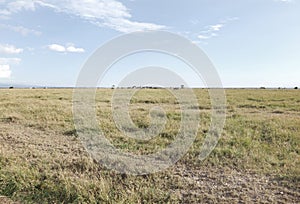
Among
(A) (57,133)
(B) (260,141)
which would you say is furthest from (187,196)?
(A) (57,133)

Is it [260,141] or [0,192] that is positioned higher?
[260,141]

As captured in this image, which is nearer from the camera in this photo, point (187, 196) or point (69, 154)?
point (187, 196)

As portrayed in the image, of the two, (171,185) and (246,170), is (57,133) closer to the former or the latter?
(171,185)

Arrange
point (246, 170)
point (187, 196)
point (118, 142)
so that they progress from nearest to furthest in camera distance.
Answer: point (187, 196)
point (246, 170)
point (118, 142)

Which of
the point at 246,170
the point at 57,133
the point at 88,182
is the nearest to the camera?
the point at 88,182

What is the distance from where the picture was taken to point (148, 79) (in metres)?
9.18

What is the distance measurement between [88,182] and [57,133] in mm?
5058

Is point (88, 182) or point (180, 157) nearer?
point (88, 182)

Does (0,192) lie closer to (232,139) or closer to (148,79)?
(148,79)

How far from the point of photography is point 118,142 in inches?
342

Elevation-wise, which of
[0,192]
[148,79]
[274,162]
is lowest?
[0,192]

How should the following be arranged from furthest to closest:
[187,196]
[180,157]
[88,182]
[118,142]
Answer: [118,142] < [180,157] < [88,182] < [187,196]

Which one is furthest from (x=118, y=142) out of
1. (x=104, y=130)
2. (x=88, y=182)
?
(x=88, y=182)

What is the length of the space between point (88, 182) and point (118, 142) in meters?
3.30
